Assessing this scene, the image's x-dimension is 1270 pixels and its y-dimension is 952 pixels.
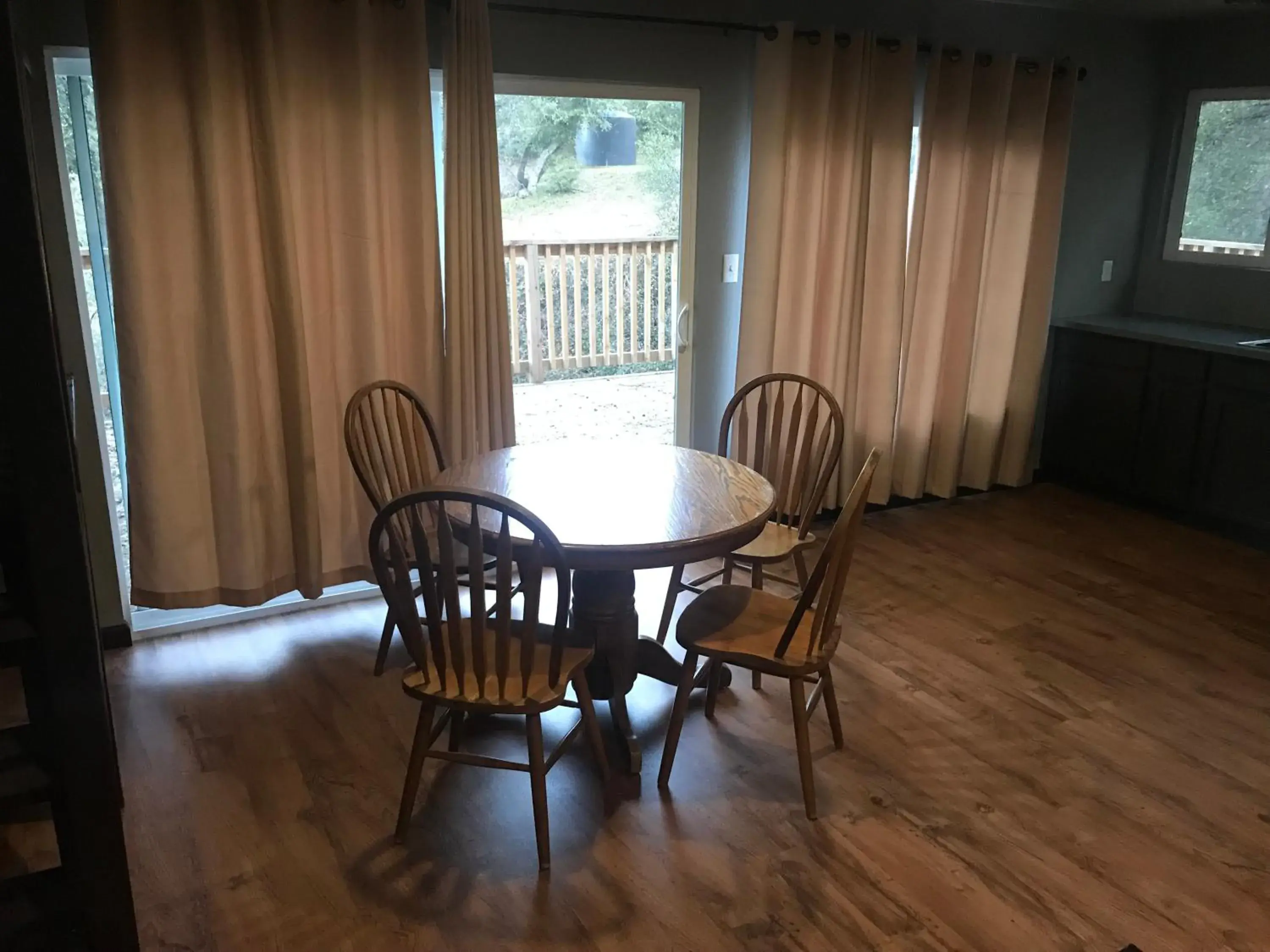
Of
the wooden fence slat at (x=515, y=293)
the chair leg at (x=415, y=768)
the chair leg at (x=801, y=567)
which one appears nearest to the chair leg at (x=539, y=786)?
the chair leg at (x=415, y=768)

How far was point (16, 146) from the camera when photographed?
149 centimetres

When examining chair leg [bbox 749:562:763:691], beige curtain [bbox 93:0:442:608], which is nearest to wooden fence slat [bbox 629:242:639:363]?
beige curtain [bbox 93:0:442:608]

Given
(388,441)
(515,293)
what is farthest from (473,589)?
(515,293)

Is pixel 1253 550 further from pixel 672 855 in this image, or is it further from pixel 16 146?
pixel 16 146

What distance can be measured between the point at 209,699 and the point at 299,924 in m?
1.13

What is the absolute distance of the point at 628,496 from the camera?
2645mm

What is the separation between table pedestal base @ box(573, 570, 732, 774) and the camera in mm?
2717

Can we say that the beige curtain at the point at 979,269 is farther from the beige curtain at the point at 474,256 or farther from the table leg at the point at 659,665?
the table leg at the point at 659,665

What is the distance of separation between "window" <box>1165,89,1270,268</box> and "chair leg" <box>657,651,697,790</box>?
3.97m

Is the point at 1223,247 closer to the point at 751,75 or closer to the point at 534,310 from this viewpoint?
the point at 751,75

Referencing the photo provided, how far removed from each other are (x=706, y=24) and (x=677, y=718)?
8.93 ft

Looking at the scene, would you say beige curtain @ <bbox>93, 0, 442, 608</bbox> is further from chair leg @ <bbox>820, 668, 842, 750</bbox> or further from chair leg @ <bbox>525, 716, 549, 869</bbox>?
chair leg @ <bbox>820, 668, 842, 750</bbox>

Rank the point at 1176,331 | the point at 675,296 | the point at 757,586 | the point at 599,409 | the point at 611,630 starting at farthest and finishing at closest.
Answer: the point at 599,409
the point at 1176,331
the point at 675,296
the point at 757,586
the point at 611,630

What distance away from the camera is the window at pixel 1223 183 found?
187 inches
